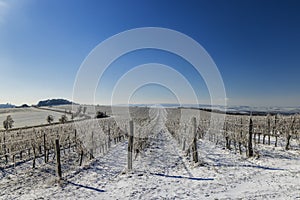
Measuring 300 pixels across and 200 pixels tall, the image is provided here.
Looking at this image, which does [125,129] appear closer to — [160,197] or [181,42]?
[181,42]

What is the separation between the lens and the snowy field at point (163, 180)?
5336 millimetres

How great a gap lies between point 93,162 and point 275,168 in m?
6.99

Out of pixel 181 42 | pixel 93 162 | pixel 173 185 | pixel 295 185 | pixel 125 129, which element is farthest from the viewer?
pixel 125 129

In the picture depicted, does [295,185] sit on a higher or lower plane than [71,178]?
higher

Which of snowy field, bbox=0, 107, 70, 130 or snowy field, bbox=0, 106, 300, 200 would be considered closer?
snowy field, bbox=0, 106, 300, 200

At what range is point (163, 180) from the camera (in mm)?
6418

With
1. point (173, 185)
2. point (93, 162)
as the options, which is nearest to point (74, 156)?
point (93, 162)

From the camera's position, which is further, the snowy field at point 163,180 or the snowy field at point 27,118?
the snowy field at point 27,118

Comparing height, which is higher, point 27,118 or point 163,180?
point 163,180

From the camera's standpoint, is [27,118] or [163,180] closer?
[163,180]

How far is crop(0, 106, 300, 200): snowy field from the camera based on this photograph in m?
5.34

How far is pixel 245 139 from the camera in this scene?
10.2m

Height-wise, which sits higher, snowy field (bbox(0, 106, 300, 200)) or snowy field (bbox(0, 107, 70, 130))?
snowy field (bbox(0, 106, 300, 200))

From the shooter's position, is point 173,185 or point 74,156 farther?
point 74,156
